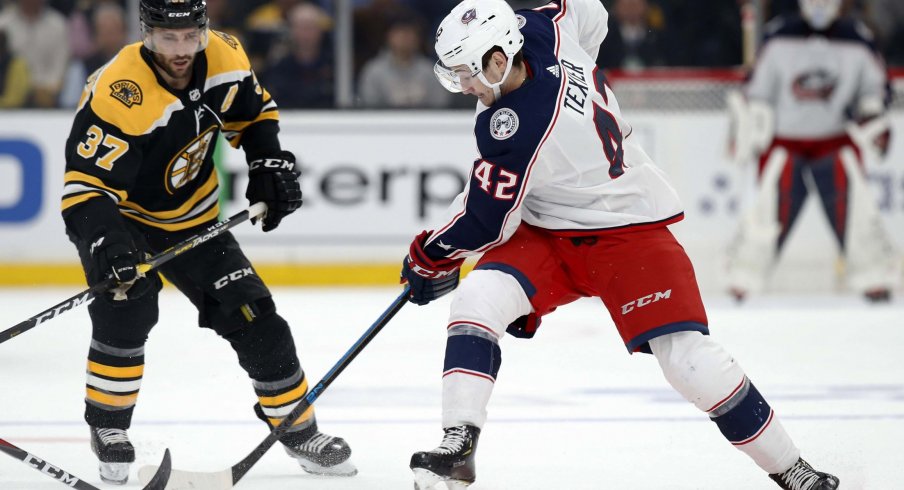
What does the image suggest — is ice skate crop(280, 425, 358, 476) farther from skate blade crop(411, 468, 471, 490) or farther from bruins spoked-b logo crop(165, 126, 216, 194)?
bruins spoked-b logo crop(165, 126, 216, 194)

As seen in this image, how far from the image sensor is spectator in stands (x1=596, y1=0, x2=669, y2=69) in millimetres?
6848

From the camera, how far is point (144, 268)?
2.89m

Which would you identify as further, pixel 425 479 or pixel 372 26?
pixel 372 26

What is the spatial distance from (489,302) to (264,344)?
605mm

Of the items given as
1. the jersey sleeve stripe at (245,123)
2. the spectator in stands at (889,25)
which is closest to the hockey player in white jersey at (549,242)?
the jersey sleeve stripe at (245,123)

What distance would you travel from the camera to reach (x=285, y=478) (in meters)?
3.13

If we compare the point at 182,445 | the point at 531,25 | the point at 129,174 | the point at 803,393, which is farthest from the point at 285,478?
the point at 803,393

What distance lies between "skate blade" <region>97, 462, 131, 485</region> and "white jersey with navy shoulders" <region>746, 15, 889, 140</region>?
4.13 metres

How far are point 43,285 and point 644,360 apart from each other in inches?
123

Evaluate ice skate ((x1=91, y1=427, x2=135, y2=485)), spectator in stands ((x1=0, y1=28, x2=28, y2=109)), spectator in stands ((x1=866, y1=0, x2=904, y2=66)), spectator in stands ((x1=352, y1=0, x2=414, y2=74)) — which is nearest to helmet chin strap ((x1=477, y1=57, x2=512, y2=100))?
ice skate ((x1=91, y1=427, x2=135, y2=485))

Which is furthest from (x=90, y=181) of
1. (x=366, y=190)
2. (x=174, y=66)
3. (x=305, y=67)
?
(x=305, y=67)

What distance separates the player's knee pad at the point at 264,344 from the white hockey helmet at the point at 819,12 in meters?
3.98

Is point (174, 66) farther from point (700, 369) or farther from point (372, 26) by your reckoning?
point (372, 26)

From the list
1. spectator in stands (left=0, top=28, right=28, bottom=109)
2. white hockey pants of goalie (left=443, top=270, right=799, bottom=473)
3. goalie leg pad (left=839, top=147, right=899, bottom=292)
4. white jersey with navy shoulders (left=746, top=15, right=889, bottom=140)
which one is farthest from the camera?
spectator in stands (left=0, top=28, right=28, bottom=109)
